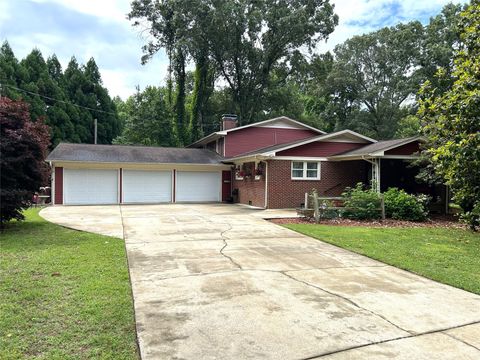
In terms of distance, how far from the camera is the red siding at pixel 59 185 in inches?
750

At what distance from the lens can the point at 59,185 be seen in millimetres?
19109

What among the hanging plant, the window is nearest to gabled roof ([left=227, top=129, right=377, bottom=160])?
the hanging plant

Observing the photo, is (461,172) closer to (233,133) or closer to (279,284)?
(279,284)

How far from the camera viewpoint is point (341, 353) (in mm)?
3309

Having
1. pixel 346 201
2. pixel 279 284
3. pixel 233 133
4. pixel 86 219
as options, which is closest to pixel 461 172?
pixel 346 201

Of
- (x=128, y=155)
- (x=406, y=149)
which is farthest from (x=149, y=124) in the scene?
(x=406, y=149)

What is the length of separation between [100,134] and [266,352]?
3641cm

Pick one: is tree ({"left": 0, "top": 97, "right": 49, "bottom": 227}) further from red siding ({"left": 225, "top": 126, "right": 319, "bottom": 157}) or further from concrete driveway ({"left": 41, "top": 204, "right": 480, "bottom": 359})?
red siding ({"left": 225, "top": 126, "right": 319, "bottom": 157})

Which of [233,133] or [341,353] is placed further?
[233,133]

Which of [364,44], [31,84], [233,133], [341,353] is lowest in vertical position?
[341,353]

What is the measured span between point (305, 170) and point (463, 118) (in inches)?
328

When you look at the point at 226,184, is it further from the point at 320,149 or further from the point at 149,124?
the point at 149,124

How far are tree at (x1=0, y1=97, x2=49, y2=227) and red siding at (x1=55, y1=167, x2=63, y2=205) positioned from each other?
9.05 m

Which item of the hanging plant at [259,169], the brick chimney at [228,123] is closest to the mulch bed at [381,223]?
the hanging plant at [259,169]
